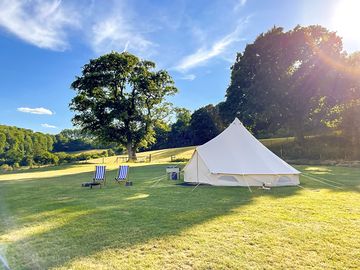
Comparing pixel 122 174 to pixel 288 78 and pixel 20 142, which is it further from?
pixel 20 142

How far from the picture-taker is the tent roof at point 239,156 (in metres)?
9.60

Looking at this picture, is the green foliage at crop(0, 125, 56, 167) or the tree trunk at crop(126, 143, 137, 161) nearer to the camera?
the tree trunk at crop(126, 143, 137, 161)

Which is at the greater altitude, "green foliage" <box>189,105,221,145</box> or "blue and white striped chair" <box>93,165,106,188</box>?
"green foliage" <box>189,105,221,145</box>

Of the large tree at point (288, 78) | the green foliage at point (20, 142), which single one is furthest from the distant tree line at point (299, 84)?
the green foliage at point (20, 142)

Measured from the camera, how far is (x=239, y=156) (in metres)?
10.0

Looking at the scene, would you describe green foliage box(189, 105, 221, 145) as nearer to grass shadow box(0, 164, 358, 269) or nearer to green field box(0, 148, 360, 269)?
grass shadow box(0, 164, 358, 269)

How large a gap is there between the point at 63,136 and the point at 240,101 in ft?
164

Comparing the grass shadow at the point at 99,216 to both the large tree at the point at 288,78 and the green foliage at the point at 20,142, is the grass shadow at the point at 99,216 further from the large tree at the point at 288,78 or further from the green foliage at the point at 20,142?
the green foliage at the point at 20,142

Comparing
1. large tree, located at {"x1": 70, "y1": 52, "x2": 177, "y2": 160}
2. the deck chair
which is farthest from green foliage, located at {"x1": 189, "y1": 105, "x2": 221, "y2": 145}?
the deck chair

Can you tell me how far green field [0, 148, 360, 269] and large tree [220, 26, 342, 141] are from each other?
1575 centimetres

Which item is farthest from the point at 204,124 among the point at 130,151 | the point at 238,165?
the point at 238,165

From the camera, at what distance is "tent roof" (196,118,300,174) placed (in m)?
9.60

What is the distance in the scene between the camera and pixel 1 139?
43.0 m

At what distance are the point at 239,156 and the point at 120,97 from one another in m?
19.5
